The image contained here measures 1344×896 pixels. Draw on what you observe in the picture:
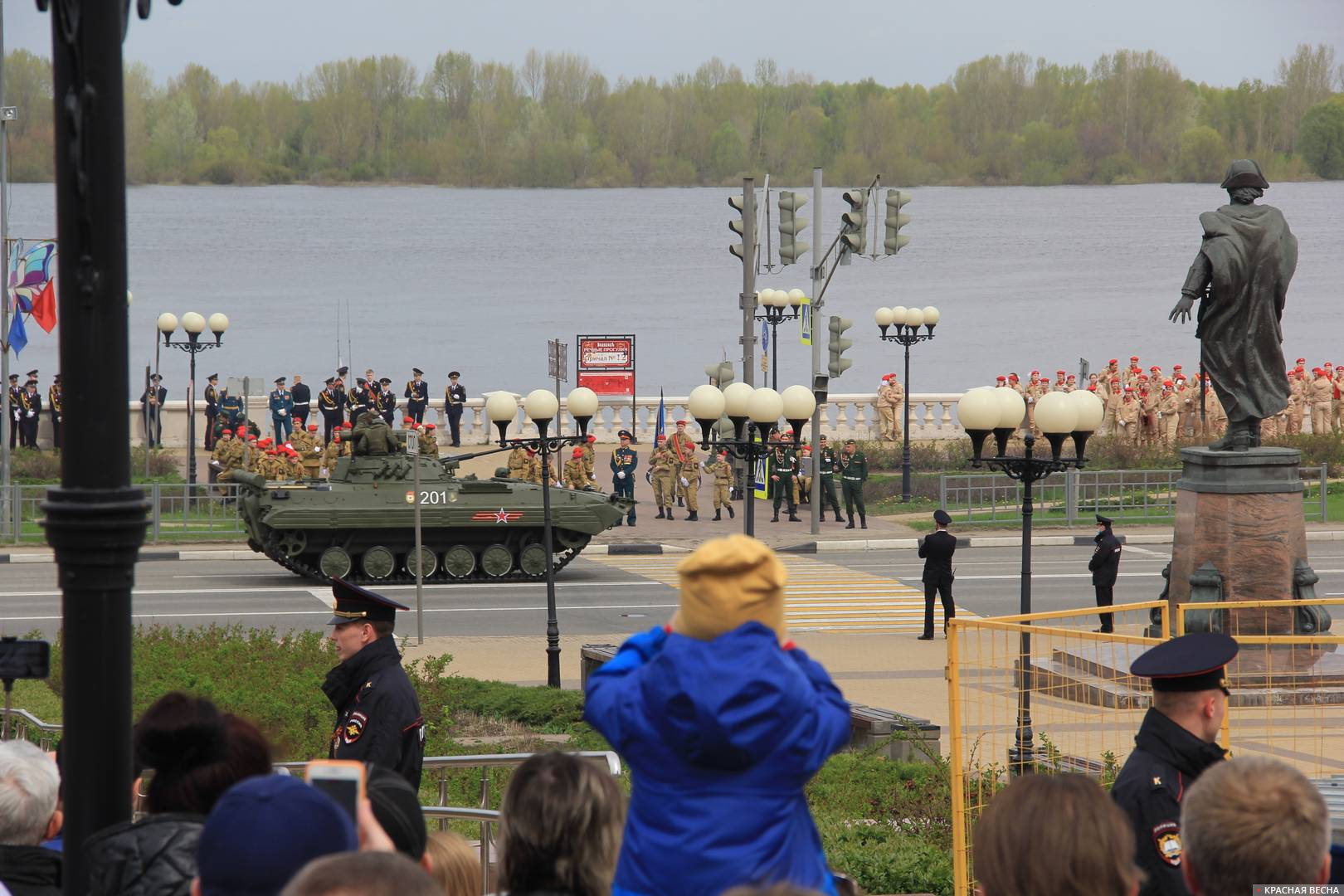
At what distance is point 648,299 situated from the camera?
438 feet

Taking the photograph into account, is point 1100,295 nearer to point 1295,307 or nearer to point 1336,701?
point 1295,307

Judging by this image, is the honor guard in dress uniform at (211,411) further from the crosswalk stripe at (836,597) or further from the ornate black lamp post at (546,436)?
the ornate black lamp post at (546,436)

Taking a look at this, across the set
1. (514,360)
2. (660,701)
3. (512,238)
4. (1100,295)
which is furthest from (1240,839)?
(512,238)

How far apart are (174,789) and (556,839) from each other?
110 centimetres

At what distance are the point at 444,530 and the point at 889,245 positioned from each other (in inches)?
367

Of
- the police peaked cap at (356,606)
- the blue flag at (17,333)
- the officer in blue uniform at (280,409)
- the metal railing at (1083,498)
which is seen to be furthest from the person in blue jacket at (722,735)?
the officer in blue uniform at (280,409)

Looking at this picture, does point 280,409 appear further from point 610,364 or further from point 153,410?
point 610,364

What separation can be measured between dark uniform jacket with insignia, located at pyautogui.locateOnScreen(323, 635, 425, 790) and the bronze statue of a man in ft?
29.5

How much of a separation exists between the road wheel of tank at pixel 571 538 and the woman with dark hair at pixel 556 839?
22839 millimetres

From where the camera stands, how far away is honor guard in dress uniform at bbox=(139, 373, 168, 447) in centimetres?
4128

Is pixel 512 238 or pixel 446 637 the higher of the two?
pixel 512 238

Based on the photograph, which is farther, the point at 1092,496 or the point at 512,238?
the point at 512,238

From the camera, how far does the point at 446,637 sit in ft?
73.2

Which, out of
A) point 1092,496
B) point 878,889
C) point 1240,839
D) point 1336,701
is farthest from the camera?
point 1092,496
